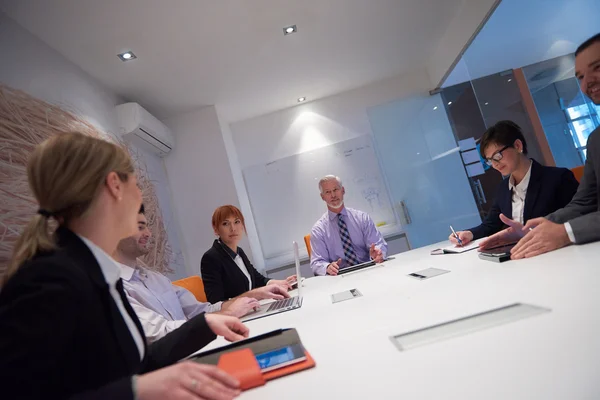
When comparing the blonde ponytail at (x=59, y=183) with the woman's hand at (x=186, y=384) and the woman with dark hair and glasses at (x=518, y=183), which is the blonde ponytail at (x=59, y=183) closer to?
the woman's hand at (x=186, y=384)

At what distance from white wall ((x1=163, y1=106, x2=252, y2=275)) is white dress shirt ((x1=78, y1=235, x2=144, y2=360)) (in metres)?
3.63

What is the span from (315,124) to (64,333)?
4.97 metres

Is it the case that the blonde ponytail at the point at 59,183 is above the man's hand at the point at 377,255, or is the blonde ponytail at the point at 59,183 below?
above

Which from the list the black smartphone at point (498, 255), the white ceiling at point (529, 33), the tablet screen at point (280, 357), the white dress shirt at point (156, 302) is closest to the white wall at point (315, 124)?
the white ceiling at point (529, 33)

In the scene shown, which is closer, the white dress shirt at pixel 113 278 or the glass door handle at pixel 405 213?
the white dress shirt at pixel 113 278

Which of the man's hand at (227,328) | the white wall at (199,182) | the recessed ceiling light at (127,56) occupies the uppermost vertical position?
the recessed ceiling light at (127,56)

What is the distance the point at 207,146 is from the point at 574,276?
417 cm

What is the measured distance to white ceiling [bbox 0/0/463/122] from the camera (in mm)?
2684

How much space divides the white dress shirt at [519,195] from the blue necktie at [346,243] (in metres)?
1.28

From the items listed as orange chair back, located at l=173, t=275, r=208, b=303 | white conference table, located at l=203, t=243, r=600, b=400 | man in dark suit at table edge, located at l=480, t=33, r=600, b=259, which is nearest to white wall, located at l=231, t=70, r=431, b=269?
orange chair back, located at l=173, t=275, r=208, b=303

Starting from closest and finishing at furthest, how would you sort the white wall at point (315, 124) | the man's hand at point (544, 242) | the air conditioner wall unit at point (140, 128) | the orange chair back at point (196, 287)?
the man's hand at point (544, 242) < the orange chair back at point (196, 287) < the air conditioner wall unit at point (140, 128) < the white wall at point (315, 124)

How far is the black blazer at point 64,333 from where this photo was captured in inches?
20.7

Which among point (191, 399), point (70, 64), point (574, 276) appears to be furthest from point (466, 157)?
point (191, 399)

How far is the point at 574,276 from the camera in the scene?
91 cm
